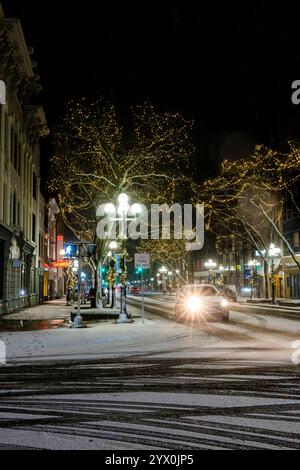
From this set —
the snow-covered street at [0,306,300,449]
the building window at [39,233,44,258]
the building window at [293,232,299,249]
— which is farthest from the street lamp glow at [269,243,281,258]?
the snow-covered street at [0,306,300,449]

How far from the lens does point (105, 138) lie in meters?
28.4

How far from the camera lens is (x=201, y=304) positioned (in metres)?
24.5

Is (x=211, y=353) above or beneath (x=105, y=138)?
beneath

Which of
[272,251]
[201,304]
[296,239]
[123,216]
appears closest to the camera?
[201,304]

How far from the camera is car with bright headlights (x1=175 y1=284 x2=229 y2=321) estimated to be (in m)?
24.7

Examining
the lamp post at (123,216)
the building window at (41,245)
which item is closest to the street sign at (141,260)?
the lamp post at (123,216)

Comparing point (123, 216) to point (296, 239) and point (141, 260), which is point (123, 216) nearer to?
point (141, 260)

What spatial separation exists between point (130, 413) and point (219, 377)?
10.0 ft

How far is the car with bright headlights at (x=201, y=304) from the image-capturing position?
24.7m

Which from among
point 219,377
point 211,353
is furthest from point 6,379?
point 211,353

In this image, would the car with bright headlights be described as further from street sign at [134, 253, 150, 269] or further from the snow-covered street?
the snow-covered street

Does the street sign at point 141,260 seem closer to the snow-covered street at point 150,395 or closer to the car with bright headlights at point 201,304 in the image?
the car with bright headlights at point 201,304

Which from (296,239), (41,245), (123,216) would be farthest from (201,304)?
(296,239)
